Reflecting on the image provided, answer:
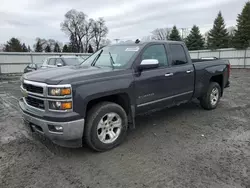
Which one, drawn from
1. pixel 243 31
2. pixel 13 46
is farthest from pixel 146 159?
pixel 13 46

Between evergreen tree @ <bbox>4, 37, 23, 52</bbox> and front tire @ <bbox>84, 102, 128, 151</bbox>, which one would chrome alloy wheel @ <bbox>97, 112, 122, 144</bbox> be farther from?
evergreen tree @ <bbox>4, 37, 23, 52</bbox>

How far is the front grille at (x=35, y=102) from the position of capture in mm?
3325

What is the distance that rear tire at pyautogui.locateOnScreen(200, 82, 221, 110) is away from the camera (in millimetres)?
5914

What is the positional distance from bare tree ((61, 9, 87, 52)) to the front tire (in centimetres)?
5999

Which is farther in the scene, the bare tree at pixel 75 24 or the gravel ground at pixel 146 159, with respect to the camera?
the bare tree at pixel 75 24

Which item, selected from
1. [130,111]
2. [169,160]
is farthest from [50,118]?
[169,160]

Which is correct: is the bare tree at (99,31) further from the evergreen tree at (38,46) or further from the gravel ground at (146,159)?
the gravel ground at (146,159)

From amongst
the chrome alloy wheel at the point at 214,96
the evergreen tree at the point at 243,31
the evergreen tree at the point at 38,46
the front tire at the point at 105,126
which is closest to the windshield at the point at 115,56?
the front tire at the point at 105,126

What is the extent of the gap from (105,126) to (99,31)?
6232cm

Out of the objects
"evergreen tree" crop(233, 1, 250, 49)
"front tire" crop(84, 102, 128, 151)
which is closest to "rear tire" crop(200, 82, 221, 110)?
"front tire" crop(84, 102, 128, 151)

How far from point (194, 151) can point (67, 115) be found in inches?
87.1

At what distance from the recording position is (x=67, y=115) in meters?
3.13

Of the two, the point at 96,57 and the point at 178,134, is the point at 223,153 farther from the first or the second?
the point at 96,57

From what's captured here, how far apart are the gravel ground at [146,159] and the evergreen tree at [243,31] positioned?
21.4 metres
